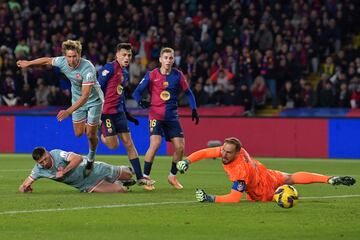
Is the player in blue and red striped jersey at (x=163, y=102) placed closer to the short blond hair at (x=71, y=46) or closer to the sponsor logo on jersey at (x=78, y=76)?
the sponsor logo on jersey at (x=78, y=76)

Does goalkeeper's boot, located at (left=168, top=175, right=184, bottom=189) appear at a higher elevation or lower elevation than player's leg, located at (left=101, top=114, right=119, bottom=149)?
lower

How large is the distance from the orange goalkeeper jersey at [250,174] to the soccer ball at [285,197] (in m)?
0.57

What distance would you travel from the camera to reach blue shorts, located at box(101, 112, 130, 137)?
55.1 feet

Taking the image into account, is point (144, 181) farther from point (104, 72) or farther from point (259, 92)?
point (259, 92)

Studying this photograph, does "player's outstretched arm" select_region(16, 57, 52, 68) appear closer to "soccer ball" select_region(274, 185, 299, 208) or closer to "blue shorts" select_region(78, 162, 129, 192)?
"blue shorts" select_region(78, 162, 129, 192)

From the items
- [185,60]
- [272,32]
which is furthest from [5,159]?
[272,32]

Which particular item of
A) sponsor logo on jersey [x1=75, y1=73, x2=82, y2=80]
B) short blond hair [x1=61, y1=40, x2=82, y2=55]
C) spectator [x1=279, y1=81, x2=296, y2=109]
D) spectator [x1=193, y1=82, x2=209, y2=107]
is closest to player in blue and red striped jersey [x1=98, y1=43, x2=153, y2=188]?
sponsor logo on jersey [x1=75, y1=73, x2=82, y2=80]

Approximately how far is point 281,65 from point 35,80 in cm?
753

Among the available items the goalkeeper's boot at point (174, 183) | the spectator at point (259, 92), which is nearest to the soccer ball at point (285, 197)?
the goalkeeper's boot at point (174, 183)

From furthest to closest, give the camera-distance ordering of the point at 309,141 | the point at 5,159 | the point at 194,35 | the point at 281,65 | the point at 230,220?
the point at 194,35, the point at 281,65, the point at 309,141, the point at 5,159, the point at 230,220

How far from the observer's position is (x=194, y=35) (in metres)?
32.0

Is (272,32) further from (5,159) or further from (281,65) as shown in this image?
(5,159)

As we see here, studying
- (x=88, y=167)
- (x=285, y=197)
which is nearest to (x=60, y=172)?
(x=88, y=167)

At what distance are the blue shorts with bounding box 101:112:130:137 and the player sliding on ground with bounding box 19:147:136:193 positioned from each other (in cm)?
138
